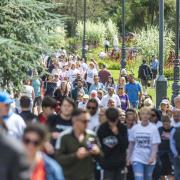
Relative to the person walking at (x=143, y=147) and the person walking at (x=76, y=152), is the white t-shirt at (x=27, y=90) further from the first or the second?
the person walking at (x=76, y=152)

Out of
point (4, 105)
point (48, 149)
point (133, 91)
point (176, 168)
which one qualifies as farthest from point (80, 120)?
point (133, 91)

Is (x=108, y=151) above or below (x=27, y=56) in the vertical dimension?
below

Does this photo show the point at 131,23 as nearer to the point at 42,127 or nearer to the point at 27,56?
the point at 27,56

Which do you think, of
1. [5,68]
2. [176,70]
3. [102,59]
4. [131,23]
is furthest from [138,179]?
[131,23]

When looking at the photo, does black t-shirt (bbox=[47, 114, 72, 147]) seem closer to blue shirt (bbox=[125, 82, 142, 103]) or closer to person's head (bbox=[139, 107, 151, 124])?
person's head (bbox=[139, 107, 151, 124])

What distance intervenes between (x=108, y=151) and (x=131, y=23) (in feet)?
195

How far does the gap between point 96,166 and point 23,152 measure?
612 centimetres

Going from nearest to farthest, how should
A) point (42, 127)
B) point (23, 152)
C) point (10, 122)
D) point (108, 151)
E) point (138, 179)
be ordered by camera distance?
1. point (23, 152)
2. point (42, 127)
3. point (10, 122)
4. point (108, 151)
5. point (138, 179)

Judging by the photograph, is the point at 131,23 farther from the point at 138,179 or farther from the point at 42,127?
the point at 42,127

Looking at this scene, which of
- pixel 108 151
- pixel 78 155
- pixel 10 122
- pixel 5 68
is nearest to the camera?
pixel 78 155

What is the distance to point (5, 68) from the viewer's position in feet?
53.4

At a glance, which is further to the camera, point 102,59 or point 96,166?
point 102,59

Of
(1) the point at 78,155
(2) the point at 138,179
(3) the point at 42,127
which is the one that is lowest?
(2) the point at 138,179

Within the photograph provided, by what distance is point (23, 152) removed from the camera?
17.5 ft
